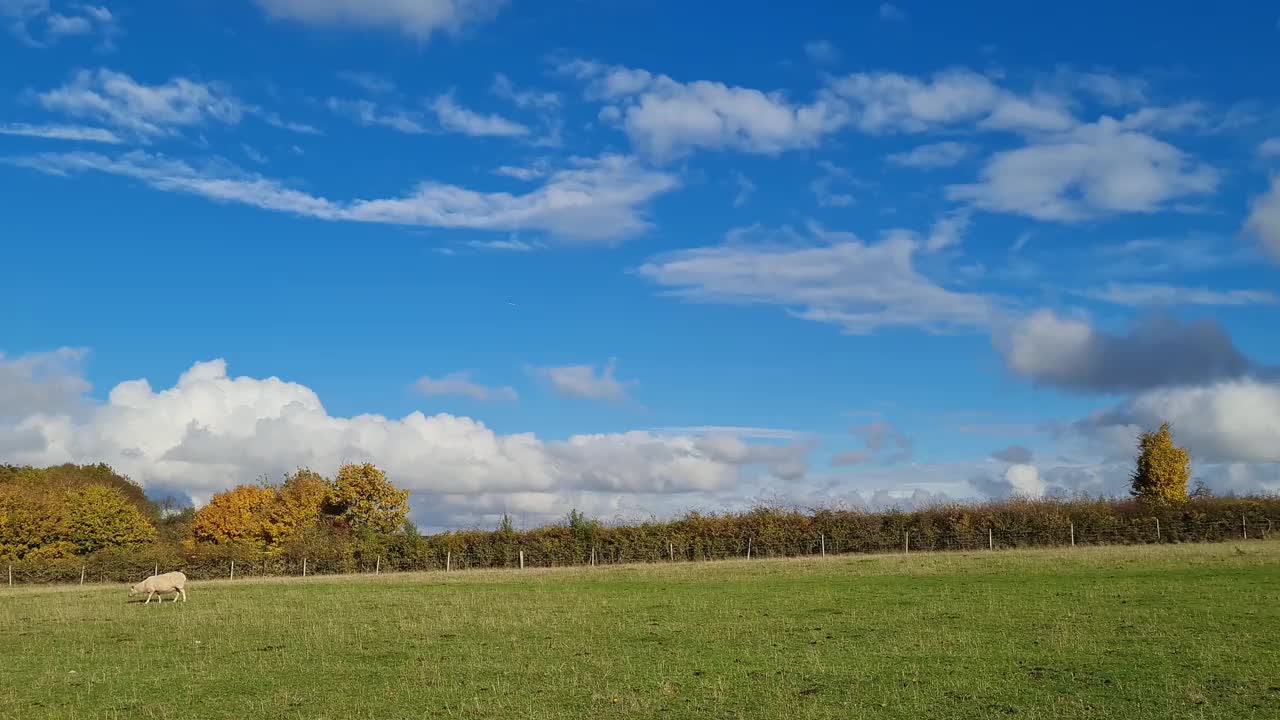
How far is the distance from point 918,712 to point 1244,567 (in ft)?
104

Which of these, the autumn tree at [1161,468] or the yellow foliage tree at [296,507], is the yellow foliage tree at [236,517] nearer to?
the yellow foliage tree at [296,507]

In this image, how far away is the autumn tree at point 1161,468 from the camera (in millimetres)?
75812

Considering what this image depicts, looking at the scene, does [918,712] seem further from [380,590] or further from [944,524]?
[944,524]

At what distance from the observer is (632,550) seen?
6625cm

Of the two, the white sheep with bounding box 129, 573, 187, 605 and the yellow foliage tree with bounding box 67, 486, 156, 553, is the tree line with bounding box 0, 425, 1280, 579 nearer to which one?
the yellow foliage tree with bounding box 67, 486, 156, 553

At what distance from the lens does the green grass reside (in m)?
15.5

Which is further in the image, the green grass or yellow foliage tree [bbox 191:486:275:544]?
yellow foliage tree [bbox 191:486:275:544]

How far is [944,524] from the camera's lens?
6544 cm

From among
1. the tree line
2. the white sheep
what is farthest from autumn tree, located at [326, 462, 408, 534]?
the white sheep

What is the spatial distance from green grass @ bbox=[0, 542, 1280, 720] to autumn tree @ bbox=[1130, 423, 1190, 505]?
41.6 metres

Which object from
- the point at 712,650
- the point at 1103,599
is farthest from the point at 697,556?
the point at 712,650

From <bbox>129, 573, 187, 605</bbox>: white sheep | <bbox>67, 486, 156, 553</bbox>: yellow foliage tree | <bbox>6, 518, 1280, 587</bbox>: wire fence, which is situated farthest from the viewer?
<bbox>67, 486, 156, 553</bbox>: yellow foliage tree

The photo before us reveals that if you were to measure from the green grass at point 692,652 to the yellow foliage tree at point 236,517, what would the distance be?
1941 inches

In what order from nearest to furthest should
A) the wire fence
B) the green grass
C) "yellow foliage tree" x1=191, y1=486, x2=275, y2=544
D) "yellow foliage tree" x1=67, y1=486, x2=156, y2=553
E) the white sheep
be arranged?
the green grass
the white sheep
the wire fence
"yellow foliage tree" x1=67, y1=486, x2=156, y2=553
"yellow foliage tree" x1=191, y1=486, x2=275, y2=544
